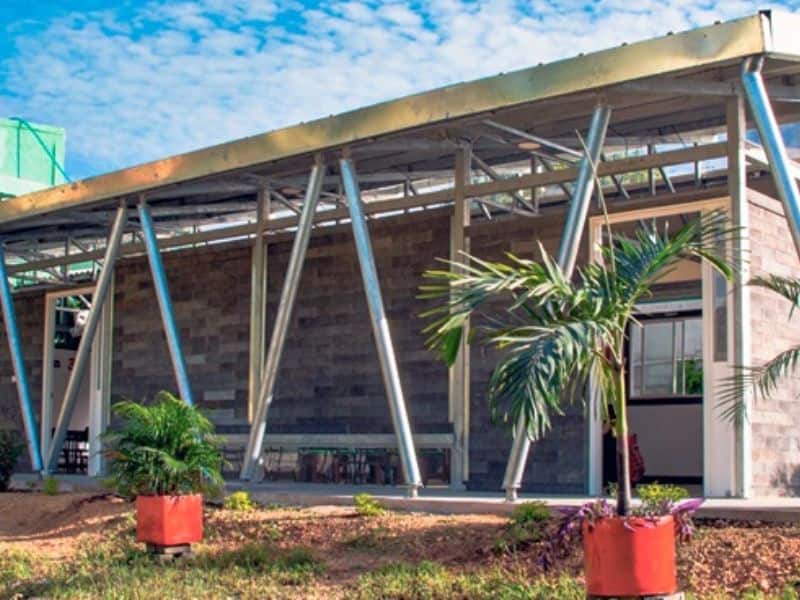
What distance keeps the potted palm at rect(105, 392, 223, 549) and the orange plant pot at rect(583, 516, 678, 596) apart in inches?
184

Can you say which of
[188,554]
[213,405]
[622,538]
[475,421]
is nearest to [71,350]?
[213,405]

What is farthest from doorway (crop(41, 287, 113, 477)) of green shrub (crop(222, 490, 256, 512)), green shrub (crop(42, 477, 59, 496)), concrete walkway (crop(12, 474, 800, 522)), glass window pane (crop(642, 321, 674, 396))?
glass window pane (crop(642, 321, 674, 396))

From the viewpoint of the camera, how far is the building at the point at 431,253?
10.8m

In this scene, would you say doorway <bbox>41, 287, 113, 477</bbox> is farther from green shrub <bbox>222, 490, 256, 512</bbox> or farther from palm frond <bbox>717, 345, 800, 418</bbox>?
palm frond <bbox>717, 345, 800, 418</bbox>

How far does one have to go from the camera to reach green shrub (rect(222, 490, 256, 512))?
1231 cm

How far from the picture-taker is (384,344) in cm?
1219

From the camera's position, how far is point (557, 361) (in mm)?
6508

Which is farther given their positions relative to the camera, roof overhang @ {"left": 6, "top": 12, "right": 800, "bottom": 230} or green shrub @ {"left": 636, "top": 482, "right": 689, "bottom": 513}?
roof overhang @ {"left": 6, "top": 12, "right": 800, "bottom": 230}

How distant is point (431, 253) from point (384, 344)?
270 centimetres

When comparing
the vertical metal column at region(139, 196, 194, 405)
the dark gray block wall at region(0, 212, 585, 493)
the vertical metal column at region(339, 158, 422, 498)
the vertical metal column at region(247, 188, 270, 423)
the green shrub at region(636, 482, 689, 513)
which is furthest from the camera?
the vertical metal column at region(247, 188, 270, 423)

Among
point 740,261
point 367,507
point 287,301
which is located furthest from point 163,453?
point 740,261

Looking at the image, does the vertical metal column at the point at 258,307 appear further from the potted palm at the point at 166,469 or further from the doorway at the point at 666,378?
the potted palm at the point at 166,469

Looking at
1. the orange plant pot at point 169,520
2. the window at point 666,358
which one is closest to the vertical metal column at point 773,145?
the orange plant pot at point 169,520

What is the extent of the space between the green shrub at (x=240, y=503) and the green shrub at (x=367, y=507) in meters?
1.47
